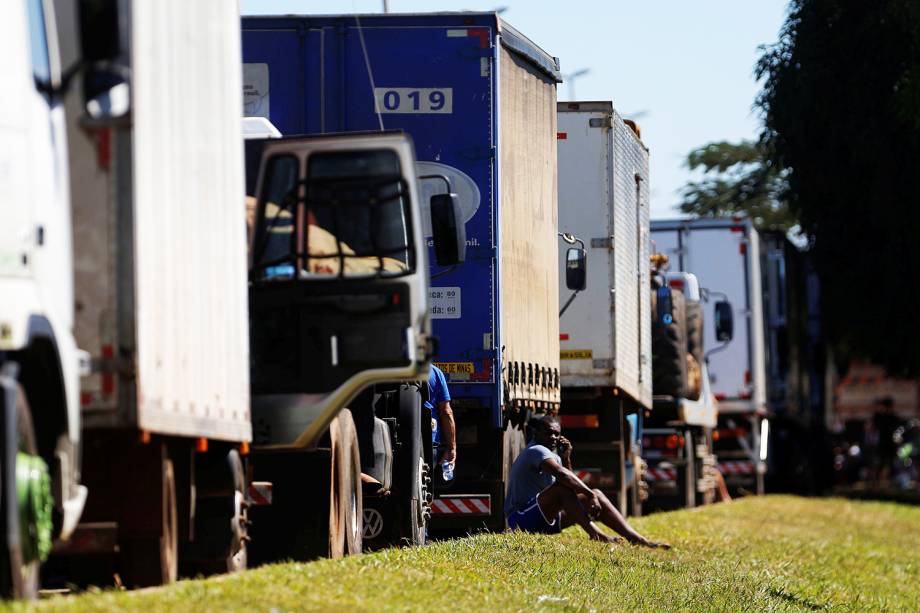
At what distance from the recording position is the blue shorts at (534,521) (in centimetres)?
1658

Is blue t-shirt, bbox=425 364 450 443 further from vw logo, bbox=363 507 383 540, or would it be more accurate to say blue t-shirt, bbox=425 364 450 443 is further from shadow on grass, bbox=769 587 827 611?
shadow on grass, bbox=769 587 827 611

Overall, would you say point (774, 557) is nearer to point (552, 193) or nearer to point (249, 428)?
point (552, 193)

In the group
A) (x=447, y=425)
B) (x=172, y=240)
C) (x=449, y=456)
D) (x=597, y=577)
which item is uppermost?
(x=172, y=240)

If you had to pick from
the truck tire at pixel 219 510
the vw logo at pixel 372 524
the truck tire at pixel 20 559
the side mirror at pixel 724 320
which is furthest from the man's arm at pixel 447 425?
the side mirror at pixel 724 320

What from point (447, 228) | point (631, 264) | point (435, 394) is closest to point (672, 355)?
point (631, 264)

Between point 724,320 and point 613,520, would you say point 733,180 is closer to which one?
Result: point 724,320

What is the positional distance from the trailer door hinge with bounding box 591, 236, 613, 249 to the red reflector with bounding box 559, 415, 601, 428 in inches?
85.8

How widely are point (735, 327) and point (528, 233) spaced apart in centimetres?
1400

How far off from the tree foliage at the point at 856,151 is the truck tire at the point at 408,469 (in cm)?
1738

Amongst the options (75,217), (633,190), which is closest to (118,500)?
(75,217)

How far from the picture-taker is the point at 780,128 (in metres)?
35.0

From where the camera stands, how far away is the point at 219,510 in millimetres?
11445

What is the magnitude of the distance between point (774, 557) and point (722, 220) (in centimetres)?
1226

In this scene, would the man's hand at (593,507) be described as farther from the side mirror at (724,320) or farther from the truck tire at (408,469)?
the side mirror at (724,320)
